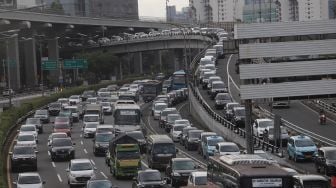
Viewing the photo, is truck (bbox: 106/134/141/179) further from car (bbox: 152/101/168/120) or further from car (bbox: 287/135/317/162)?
car (bbox: 152/101/168/120)

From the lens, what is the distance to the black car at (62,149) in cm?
5234

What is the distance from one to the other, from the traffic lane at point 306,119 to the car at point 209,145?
33.2 feet

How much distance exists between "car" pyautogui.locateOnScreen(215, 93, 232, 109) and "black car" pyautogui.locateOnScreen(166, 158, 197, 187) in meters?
37.0

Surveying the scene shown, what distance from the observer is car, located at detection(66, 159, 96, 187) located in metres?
41.0

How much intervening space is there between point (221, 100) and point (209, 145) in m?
27.3

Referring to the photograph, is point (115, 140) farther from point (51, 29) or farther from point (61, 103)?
point (51, 29)

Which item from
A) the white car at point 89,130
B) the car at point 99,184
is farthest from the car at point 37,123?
the car at point 99,184

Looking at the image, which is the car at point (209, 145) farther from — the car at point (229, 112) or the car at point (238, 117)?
the car at point (229, 112)

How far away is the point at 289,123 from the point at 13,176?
27.1 metres

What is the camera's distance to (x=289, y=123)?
65.8 metres

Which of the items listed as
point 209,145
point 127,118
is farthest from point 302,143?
point 127,118

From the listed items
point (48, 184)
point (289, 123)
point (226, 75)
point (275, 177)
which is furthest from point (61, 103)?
point (275, 177)

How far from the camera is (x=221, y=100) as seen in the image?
3071 inches

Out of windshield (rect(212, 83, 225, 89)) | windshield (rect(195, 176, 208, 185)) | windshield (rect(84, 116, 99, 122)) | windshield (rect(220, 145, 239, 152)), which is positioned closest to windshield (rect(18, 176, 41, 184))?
windshield (rect(195, 176, 208, 185))
